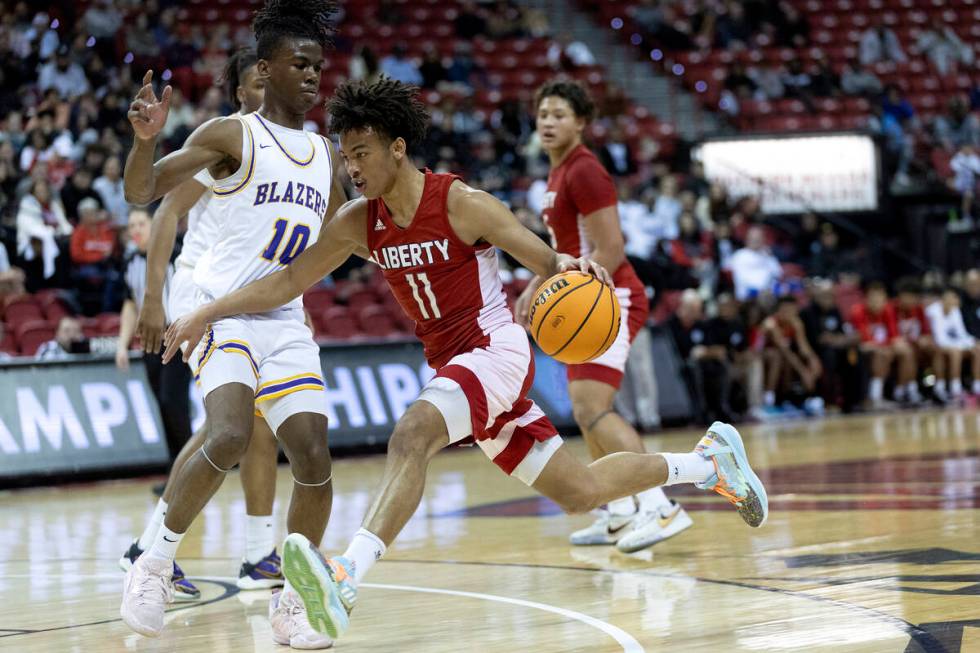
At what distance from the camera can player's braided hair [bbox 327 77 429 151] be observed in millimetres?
4586

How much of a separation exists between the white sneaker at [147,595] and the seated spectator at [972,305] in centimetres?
1474

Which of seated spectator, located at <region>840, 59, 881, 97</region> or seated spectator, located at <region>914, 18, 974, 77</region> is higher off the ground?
seated spectator, located at <region>914, 18, 974, 77</region>

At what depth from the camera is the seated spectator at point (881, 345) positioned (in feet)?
53.6

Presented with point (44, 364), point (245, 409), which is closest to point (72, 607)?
point (245, 409)

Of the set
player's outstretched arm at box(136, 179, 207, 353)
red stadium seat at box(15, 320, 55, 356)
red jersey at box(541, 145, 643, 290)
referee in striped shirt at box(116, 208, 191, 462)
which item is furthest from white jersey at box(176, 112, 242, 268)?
red stadium seat at box(15, 320, 55, 356)

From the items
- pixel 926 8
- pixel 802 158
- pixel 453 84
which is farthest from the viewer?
pixel 926 8

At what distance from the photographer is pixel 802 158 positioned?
2158 centimetres

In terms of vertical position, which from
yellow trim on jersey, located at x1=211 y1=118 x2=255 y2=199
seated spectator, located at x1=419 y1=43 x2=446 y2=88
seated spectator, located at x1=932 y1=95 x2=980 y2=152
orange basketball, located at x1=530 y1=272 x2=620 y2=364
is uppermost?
seated spectator, located at x1=419 y1=43 x2=446 y2=88

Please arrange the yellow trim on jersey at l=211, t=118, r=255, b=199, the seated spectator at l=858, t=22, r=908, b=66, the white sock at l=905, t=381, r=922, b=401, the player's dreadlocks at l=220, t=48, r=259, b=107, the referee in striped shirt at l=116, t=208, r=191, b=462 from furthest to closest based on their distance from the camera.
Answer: the seated spectator at l=858, t=22, r=908, b=66
the white sock at l=905, t=381, r=922, b=401
the referee in striped shirt at l=116, t=208, r=191, b=462
the player's dreadlocks at l=220, t=48, r=259, b=107
the yellow trim on jersey at l=211, t=118, r=255, b=199

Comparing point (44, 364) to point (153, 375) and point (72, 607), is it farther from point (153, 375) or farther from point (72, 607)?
point (72, 607)

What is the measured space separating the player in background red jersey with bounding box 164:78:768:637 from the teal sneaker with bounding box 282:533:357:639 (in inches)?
15.7

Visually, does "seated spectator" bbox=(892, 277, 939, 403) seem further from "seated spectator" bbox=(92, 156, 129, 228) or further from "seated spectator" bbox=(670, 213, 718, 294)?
"seated spectator" bbox=(92, 156, 129, 228)

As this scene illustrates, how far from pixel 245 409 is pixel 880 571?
2.54 meters

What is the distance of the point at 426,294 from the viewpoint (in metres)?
4.77
